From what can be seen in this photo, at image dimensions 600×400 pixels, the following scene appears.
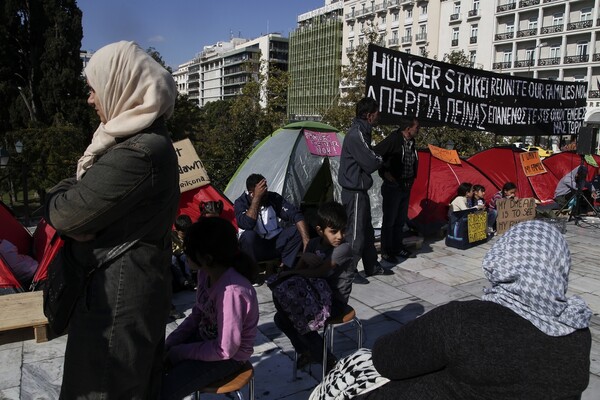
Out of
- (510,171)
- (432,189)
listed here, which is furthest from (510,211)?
(510,171)

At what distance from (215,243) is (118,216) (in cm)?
72

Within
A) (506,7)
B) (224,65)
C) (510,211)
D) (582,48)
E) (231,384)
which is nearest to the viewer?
(231,384)

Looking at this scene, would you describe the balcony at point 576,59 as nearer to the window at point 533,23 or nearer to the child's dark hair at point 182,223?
the window at point 533,23

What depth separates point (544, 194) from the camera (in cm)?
965

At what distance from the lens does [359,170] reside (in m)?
5.05

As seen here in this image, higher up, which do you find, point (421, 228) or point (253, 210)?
point (253, 210)

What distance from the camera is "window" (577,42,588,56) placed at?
133 ft

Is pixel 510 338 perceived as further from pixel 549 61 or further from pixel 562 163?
pixel 549 61

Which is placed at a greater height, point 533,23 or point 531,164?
point 533,23

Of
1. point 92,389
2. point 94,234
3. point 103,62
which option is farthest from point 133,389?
point 103,62

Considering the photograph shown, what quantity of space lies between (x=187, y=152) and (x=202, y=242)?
12.5 feet

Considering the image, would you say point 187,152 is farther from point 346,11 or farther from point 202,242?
point 346,11

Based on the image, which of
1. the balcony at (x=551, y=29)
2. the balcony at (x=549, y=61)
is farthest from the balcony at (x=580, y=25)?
the balcony at (x=549, y=61)

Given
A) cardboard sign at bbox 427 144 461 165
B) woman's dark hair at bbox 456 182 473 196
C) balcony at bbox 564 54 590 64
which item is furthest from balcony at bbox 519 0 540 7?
woman's dark hair at bbox 456 182 473 196
